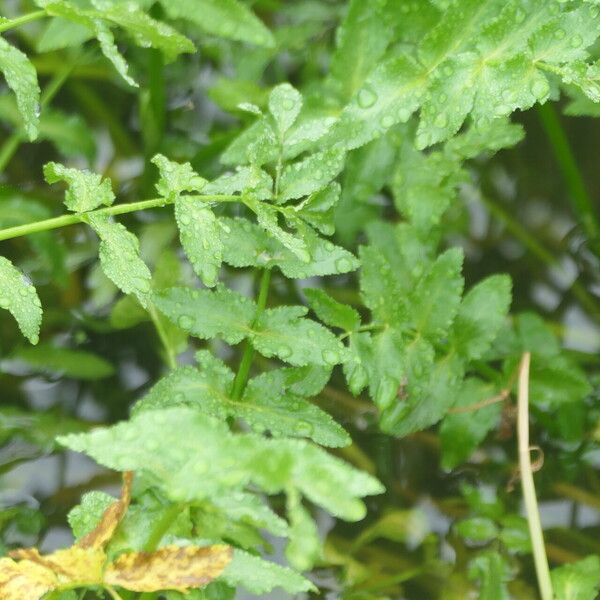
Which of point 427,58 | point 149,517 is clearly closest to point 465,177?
point 427,58

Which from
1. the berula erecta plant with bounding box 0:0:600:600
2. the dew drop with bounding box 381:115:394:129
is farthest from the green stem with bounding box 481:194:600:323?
the dew drop with bounding box 381:115:394:129

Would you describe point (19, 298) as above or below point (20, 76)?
below

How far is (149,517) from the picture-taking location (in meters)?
1.27

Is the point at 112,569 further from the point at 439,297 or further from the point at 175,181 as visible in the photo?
the point at 439,297

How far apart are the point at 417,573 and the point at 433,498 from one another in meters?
0.17

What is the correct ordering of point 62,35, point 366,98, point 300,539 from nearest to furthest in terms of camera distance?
point 300,539
point 366,98
point 62,35

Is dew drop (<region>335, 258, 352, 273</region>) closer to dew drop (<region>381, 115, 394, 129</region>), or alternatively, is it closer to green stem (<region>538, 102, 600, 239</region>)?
dew drop (<region>381, 115, 394, 129</region>)

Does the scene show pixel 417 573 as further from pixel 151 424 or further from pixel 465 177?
pixel 151 424

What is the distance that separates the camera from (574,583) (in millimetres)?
1614

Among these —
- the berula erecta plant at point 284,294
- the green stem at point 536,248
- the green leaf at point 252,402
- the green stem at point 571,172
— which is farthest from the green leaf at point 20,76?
the green stem at point 536,248

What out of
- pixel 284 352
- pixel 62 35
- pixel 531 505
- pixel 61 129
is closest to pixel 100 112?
pixel 61 129

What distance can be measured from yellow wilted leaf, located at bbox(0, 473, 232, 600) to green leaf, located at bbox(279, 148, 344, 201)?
50cm

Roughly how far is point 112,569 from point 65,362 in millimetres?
1114

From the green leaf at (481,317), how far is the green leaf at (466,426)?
14 centimetres
